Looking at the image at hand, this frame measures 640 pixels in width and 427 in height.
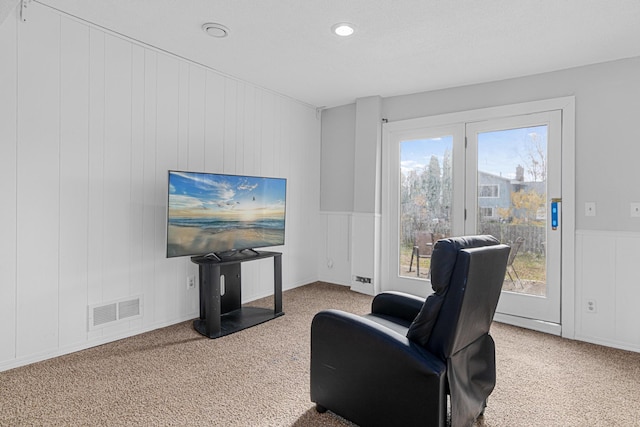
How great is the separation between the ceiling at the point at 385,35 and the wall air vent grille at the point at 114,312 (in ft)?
7.11

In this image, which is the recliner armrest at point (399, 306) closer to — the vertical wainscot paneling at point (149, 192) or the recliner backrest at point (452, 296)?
the recliner backrest at point (452, 296)

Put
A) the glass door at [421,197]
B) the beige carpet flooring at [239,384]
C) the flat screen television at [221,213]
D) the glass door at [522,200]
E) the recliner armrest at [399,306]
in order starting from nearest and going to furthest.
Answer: the beige carpet flooring at [239,384], the recliner armrest at [399,306], the flat screen television at [221,213], the glass door at [522,200], the glass door at [421,197]

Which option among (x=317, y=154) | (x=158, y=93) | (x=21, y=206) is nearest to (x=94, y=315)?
(x=21, y=206)

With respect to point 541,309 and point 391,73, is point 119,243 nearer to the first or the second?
point 391,73

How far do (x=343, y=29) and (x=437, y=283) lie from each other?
2.05 metres

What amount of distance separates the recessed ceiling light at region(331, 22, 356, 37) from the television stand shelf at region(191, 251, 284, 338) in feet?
6.70

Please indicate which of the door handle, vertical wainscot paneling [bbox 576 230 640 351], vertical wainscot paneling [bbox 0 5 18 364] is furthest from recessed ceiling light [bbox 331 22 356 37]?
vertical wainscot paneling [bbox 576 230 640 351]

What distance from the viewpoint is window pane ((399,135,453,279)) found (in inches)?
162

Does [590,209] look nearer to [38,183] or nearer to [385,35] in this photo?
[385,35]

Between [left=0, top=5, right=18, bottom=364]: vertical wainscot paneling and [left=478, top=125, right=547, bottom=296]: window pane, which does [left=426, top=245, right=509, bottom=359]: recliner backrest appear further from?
[left=0, top=5, right=18, bottom=364]: vertical wainscot paneling

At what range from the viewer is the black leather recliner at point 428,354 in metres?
1.60

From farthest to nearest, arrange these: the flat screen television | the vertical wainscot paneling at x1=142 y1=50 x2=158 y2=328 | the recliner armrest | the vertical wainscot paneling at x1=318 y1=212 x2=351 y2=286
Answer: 1. the vertical wainscot paneling at x1=318 y1=212 x2=351 y2=286
2. the vertical wainscot paneling at x1=142 y1=50 x2=158 y2=328
3. the flat screen television
4. the recliner armrest

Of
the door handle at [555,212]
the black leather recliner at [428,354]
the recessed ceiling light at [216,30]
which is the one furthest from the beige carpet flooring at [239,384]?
the recessed ceiling light at [216,30]

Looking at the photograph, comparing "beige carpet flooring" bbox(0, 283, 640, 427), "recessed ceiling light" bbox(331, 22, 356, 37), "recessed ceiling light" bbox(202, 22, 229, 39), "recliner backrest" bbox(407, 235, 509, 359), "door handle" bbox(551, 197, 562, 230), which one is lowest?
"beige carpet flooring" bbox(0, 283, 640, 427)
